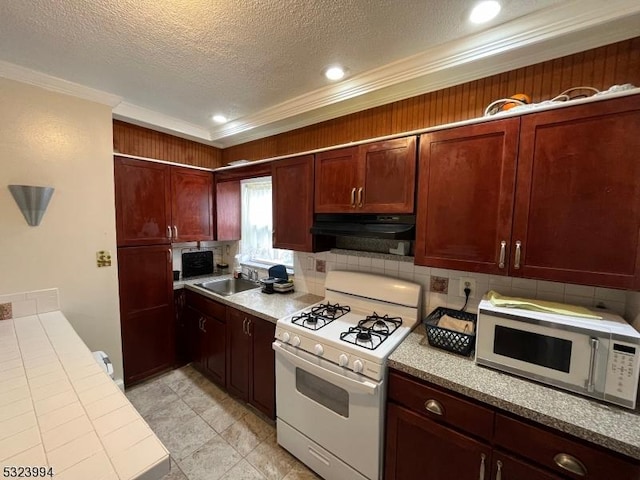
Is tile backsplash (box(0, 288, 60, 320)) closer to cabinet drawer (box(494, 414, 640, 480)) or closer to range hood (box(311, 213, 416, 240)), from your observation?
range hood (box(311, 213, 416, 240))

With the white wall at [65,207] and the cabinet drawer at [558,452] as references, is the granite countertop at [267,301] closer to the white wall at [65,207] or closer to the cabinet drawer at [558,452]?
the white wall at [65,207]

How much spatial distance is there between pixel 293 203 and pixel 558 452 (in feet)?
6.38

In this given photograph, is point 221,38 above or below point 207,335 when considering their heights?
above

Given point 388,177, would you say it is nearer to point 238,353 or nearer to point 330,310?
point 330,310

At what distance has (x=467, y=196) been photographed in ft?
4.67

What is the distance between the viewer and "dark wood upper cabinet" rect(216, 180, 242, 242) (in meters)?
2.92

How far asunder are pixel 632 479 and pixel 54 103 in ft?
11.7

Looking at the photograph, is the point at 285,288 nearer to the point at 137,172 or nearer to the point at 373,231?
the point at 373,231

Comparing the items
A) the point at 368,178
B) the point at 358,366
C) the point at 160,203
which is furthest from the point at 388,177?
the point at 160,203

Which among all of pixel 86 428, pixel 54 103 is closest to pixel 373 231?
pixel 86 428

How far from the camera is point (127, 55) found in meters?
1.58

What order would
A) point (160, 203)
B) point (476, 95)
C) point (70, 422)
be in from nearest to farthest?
point (70, 422), point (476, 95), point (160, 203)

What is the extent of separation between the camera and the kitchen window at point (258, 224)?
299 cm

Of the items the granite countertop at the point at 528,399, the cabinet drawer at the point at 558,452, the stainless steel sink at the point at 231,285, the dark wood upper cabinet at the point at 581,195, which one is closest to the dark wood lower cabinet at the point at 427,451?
the cabinet drawer at the point at 558,452
